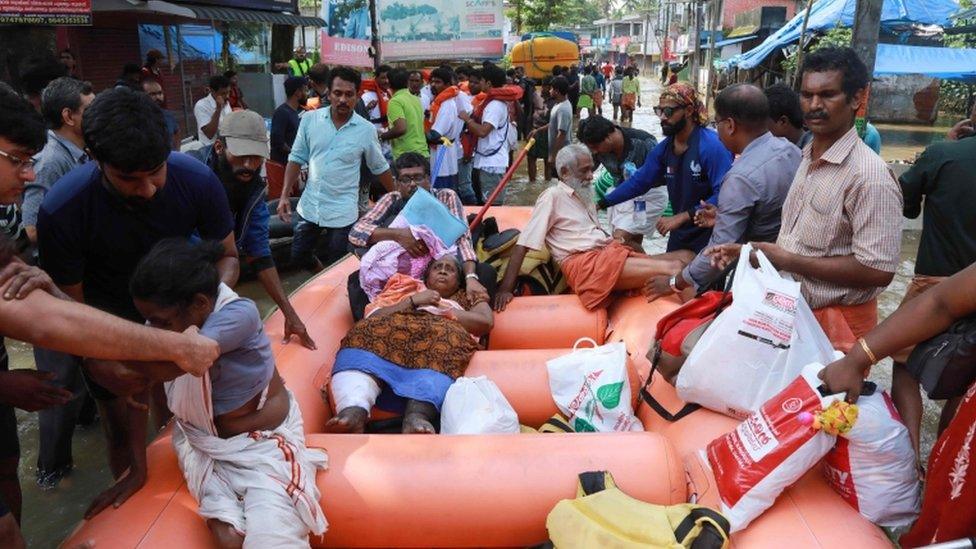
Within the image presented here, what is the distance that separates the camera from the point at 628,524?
2.08 metres

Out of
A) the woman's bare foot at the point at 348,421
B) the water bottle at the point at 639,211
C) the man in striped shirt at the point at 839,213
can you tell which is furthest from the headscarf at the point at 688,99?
the woman's bare foot at the point at 348,421

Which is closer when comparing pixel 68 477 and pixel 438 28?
pixel 68 477

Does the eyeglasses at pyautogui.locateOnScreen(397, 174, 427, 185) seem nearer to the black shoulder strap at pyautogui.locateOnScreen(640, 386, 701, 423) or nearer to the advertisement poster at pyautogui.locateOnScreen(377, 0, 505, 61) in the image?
the black shoulder strap at pyautogui.locateOnScreen(640, 386, 701, 423)

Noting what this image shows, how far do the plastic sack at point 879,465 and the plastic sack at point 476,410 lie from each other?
1270 millimetres

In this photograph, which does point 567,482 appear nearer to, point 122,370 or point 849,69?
point 122,370

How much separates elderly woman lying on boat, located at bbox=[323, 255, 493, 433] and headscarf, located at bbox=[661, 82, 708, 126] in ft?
5.06

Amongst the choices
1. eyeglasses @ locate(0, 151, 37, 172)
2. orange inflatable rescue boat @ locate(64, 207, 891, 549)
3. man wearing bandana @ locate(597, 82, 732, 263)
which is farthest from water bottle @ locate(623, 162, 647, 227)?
eyeglasses @ locate(0, 151, 37, 172)

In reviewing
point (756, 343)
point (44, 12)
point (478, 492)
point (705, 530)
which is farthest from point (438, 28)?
point (705, 530)

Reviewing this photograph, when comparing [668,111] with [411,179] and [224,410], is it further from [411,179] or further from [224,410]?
[224,410]

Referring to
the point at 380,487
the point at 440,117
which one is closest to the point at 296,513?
the point at 380,487

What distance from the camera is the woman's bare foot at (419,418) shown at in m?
2.92

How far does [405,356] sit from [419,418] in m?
0.35

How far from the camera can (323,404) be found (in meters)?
3.14

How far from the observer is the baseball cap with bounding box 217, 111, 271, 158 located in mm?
3367
